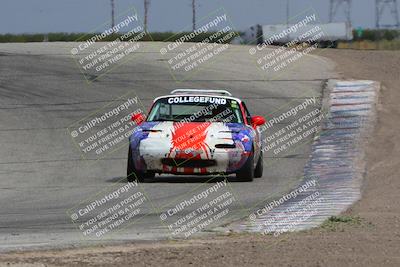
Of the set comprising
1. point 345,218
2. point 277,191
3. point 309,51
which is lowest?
point 309,51

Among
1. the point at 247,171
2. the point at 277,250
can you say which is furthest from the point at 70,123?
the point at 277,250

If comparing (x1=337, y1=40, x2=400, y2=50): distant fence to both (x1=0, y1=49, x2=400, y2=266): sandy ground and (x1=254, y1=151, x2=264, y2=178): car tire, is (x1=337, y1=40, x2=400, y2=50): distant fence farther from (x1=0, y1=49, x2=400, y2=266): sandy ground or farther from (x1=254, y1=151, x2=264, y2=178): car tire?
(x1=0, y1=49, x2=400, y2=266): sandy ground

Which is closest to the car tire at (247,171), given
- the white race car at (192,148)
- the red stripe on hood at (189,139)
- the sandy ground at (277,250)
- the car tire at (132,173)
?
the white race car at (192,148)

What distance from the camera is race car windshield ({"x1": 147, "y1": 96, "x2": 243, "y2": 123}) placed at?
51.1 ft

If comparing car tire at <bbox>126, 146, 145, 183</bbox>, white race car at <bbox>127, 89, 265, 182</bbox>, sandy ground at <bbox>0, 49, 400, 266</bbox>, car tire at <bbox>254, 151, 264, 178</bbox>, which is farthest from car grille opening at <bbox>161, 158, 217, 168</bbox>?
sandy ground at <bbox>0, 49, 400, 266</bbox>

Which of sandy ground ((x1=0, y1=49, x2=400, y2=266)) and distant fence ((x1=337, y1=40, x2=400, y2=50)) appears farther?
distant fence ((x1=337, y1=40, x2=400, y2=50))

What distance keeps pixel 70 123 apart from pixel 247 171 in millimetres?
8604

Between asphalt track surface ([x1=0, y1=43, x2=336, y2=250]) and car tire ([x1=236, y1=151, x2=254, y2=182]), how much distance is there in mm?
180

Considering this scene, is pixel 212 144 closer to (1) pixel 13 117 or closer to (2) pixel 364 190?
(2) pixel 364 190

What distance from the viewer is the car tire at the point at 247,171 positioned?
1489 cm

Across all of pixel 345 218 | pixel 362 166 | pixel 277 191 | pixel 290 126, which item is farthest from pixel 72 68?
pixel 345 218

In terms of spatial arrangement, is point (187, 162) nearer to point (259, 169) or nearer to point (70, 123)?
point (259, 169)

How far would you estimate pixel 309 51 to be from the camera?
38.1 m

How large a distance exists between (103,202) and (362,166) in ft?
17.5
